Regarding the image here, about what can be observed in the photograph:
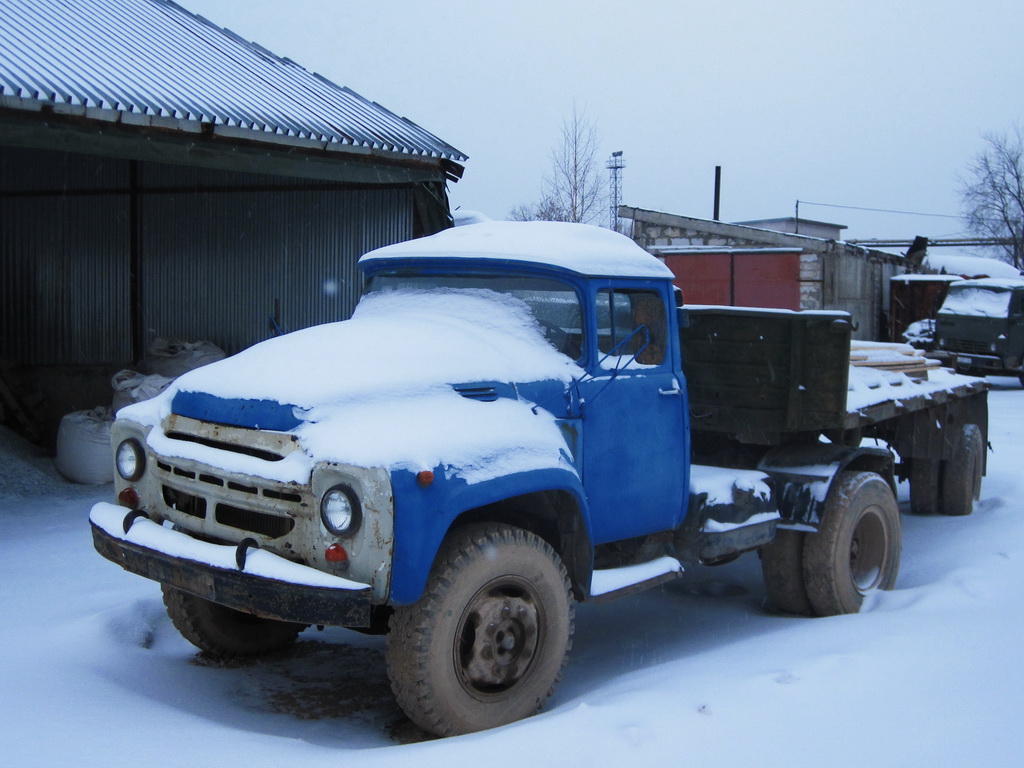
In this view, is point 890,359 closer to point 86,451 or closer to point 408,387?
point 408,387

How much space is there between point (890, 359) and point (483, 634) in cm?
493

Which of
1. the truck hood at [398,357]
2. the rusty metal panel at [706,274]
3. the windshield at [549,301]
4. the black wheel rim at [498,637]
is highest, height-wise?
the rusty metal panel at [706,274]

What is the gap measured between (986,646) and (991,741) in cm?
102

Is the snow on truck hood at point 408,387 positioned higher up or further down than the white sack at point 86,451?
higher up

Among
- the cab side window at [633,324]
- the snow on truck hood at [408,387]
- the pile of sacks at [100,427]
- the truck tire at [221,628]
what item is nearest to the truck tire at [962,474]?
the cab side window at [633,324]

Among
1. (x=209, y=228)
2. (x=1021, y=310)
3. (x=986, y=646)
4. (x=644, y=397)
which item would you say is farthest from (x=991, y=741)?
(x=1021, y=310)

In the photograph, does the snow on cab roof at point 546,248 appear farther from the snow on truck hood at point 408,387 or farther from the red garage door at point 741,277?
the red garage door at point 741,277

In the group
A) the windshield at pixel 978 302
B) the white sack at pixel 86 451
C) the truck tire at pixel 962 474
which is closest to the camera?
the truck tire at pixel 962 474

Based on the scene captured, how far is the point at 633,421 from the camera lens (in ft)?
15.0

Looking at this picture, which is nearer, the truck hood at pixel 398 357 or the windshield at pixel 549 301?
the truck hood at pixel 398 357

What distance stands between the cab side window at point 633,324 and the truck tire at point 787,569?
1.55 m

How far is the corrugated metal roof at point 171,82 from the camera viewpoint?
26.2 ft

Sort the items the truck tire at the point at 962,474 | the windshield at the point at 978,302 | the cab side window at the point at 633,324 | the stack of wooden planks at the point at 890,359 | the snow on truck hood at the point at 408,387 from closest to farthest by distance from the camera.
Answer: the snow on truck hood at the point at 408,387 → the cab side window at the point at 633,324 → the stack of wooden planks at the point at 890,359 → the truck tire at the point at 962,474 → the windshield at the point at 978,302

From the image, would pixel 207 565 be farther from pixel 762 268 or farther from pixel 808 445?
pixel 762 268
